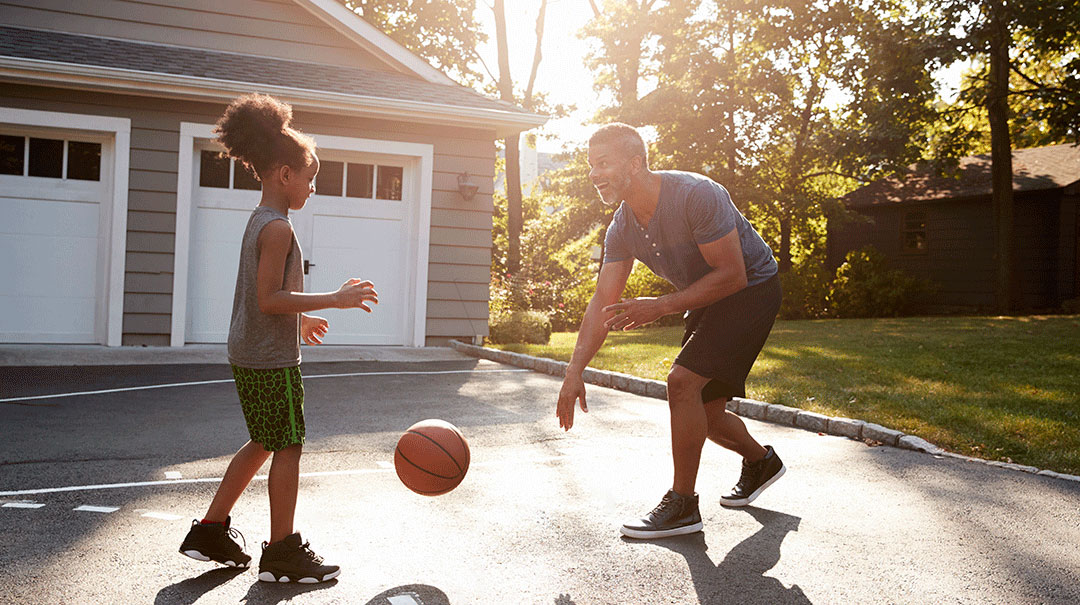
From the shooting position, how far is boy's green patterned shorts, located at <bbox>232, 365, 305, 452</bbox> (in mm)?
3191

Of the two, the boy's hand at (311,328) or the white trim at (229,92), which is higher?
the white trim at (229,92)

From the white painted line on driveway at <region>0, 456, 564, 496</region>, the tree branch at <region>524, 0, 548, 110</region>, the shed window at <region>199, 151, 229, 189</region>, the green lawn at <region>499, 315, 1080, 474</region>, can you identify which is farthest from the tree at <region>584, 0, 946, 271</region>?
the white painted line on driveway at <region>0, 456, 564, 496</region>

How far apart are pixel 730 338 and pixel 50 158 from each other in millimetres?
10043

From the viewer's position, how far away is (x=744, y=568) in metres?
3.45

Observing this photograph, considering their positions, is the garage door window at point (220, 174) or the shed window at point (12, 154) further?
the garage door window at point (220, 174)

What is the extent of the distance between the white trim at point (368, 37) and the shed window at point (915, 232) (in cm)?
1852

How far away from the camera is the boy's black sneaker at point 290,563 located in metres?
3.14

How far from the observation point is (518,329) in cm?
1341

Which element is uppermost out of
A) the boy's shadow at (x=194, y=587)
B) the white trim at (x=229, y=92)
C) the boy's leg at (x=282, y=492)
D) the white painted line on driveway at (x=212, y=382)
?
the white trim at (x=229, y=92)

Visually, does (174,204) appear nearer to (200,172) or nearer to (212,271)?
(200,172)

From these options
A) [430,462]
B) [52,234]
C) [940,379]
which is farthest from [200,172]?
[940,379]

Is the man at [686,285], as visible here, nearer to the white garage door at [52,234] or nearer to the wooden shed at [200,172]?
the wooden shed at [200,172]

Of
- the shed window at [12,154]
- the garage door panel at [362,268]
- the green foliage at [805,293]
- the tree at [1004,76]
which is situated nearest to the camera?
the shed window at [12,154]

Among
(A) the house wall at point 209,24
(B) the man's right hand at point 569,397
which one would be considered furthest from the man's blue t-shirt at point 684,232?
(A) the house wall at point 209,24
